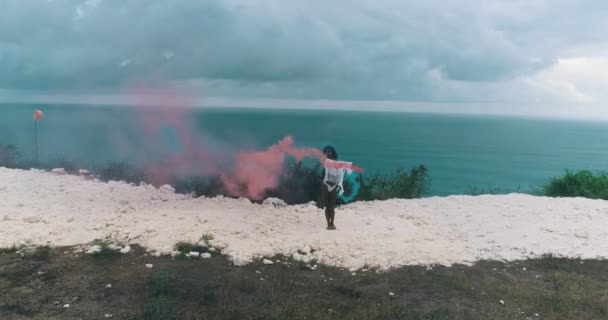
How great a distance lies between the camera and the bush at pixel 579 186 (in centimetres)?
1652

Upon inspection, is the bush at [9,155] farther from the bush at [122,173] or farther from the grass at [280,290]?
the grass at [280,290]

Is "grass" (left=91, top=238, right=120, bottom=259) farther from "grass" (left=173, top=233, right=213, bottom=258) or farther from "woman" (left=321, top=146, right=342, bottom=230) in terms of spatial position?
"woman" (left=321, top=146, right=342, bottom=230)

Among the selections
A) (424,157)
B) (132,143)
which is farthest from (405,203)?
(424,157)

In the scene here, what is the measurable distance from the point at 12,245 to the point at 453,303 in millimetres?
7728

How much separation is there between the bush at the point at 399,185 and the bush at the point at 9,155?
12.9 metres

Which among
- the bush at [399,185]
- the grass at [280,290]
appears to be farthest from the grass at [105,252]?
the bush at [399,185]

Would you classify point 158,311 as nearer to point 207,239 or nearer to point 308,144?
point 207,239

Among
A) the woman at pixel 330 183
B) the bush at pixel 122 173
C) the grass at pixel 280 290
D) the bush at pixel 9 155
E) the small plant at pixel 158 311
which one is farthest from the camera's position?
the bush at pixel 9 155

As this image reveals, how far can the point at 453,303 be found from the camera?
7230 millimetres

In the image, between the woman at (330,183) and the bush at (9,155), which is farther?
the bush at (9,155)

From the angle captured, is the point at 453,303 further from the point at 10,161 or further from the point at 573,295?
the point at 10,161

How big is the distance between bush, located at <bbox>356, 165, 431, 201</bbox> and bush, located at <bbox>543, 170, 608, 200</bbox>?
4781 millimetres

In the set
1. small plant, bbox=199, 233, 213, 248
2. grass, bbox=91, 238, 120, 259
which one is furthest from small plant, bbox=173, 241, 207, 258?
grass, bbox=91, 238, 120, 259

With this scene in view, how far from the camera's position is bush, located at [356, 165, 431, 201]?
1595 cm
